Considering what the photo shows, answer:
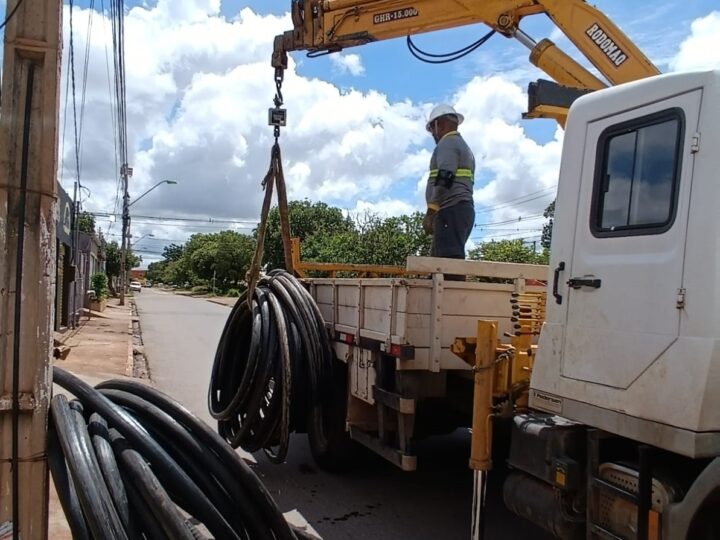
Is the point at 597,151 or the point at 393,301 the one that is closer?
the point at 597,151

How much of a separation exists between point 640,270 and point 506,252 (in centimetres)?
1831

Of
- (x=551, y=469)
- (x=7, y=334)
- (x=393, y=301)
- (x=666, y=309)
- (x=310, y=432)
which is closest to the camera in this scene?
(x=7, y=334)

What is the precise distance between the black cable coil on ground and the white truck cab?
5.05ft

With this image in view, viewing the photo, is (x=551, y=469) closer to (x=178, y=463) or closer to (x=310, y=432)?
(x=178, y=463)

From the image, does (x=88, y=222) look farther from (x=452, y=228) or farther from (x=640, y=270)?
(x=640, y=270)

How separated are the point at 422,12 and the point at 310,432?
13.3ft

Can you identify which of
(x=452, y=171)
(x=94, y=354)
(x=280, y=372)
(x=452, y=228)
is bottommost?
(x=94, y=354)

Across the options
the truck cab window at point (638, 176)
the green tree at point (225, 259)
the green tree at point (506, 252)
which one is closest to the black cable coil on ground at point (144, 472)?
the truck cab window at point (638, 176)

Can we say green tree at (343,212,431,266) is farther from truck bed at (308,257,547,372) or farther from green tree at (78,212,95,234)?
green tree at (78,212,95,234)

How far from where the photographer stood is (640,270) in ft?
8.99

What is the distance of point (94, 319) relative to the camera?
80.2ft

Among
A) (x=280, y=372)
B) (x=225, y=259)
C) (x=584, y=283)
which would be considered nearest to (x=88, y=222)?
(x=225, y=259)

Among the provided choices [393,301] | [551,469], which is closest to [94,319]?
[393,301]

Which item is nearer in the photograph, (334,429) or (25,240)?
(25,240)
